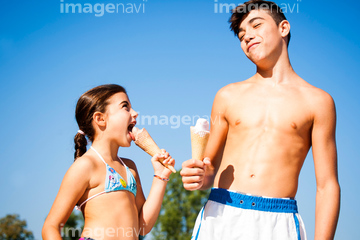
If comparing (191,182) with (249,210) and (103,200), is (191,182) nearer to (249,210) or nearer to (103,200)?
(249,210)

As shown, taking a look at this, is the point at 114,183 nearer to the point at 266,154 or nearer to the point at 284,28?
the point at 266,154

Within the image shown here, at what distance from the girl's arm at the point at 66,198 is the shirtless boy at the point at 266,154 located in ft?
3.34

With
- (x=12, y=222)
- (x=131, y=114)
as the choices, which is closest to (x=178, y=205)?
(x=12, y=222)

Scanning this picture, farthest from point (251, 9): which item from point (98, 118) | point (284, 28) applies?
point (98, 118)

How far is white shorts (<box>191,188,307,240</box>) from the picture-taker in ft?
11.0

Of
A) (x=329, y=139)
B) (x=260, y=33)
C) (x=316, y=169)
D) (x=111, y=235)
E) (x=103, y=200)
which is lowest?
(x=111, y=235)

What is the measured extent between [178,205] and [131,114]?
3366 cm

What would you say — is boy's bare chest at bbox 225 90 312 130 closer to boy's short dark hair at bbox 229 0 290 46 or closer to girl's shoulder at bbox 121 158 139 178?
boy's short dark hair at bbox 229 0 290 46

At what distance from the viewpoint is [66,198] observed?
358 cm

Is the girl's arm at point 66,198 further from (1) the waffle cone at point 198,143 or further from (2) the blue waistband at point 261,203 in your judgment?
(2) the blue waistband at point 261,203

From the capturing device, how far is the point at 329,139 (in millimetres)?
3543

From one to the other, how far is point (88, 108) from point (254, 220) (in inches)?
80.3

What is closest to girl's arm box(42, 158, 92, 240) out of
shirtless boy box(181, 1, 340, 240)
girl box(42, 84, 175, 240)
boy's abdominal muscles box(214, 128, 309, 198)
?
girl box(42, 84, 175, 240)

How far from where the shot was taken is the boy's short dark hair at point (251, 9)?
4.11 meters
